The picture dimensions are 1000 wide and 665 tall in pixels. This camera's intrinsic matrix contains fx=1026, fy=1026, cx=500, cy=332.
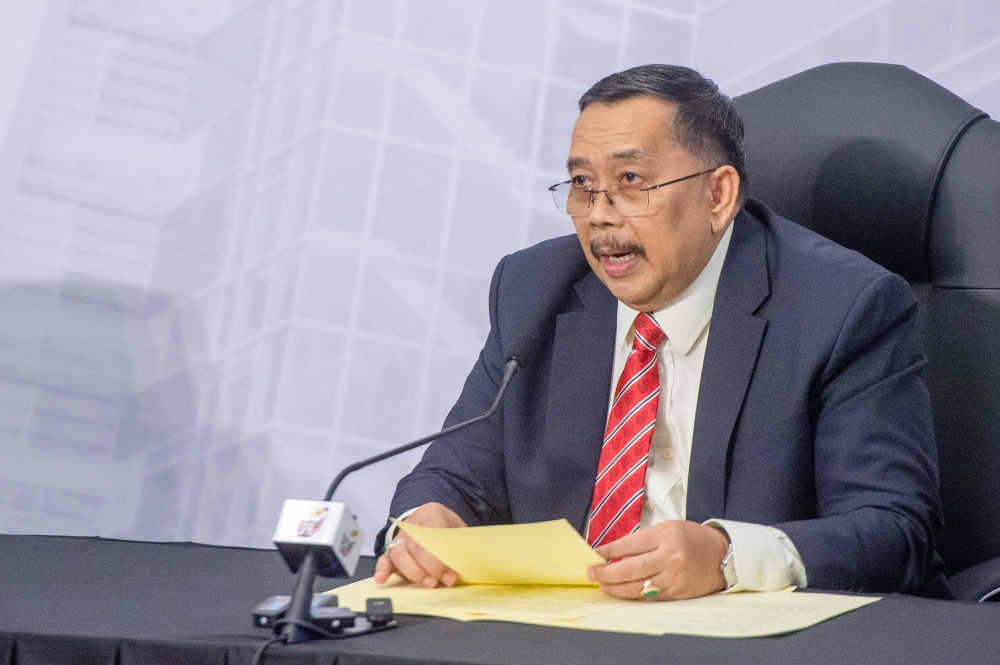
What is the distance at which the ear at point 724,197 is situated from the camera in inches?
64.3

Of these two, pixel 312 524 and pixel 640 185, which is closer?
pixel 312 524

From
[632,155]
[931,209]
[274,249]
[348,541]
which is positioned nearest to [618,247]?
[632,155]

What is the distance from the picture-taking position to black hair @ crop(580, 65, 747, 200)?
1.58 metres

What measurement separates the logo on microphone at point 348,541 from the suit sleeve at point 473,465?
0.57 m

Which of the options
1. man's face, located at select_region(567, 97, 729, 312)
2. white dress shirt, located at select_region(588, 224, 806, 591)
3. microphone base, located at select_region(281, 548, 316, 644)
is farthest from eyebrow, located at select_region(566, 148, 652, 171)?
microphone base, located at select_region(281, 548, 316, 644)

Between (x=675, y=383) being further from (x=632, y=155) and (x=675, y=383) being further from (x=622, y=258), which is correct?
(x=632, y=155)

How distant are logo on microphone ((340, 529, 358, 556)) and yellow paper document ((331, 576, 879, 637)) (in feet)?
0.30

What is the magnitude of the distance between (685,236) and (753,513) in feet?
1.42

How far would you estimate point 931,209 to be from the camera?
65.7 inches

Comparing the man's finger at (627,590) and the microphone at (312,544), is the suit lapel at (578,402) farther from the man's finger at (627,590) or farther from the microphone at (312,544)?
the microphone at (312,544)

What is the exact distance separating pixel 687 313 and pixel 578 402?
22cm

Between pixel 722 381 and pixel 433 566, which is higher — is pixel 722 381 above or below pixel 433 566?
above

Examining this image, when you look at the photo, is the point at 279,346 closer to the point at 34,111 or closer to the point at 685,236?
the point at 34,111

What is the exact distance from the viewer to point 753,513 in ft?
4.70
